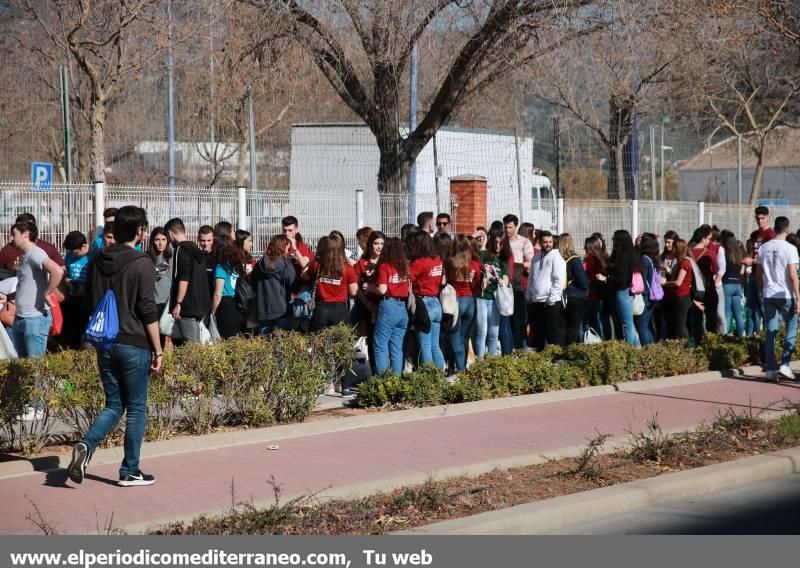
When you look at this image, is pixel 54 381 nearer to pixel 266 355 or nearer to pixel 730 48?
pixel 266 355

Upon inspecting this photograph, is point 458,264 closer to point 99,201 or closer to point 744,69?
point 99,201

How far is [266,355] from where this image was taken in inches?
393

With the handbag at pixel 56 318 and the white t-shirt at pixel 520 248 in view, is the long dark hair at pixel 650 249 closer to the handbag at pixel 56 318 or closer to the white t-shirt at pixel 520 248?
the white t-shirt at pixel 520 248

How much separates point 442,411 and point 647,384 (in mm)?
3311

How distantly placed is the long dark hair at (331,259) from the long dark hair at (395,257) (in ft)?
1.41

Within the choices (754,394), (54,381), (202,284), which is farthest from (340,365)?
(754,394)

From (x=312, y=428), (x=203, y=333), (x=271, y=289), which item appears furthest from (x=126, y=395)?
(x=271, y=289)

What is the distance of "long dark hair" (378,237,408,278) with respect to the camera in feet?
38.9

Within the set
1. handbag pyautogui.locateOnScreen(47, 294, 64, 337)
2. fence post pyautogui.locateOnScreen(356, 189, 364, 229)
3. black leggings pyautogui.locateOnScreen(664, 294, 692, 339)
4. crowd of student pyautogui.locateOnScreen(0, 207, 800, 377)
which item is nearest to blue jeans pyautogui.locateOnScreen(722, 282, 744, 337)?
crowd of student pyautogui.locateOnScreen(0, 207, 800, 377)

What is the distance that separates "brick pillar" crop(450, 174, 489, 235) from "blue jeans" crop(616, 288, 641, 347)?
6540 mm

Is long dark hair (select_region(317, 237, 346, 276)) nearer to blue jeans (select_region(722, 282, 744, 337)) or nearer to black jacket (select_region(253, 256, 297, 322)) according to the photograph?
black jacket (select_region(253, 256, 297, 322))

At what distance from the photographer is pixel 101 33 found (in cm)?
2458

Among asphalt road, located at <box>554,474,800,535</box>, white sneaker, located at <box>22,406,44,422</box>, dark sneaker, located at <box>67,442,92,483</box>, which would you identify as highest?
white sneaker, located at <box>22,406,44,422</box>

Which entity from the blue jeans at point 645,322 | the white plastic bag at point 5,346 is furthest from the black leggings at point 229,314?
the blue jeans at point 645,322
